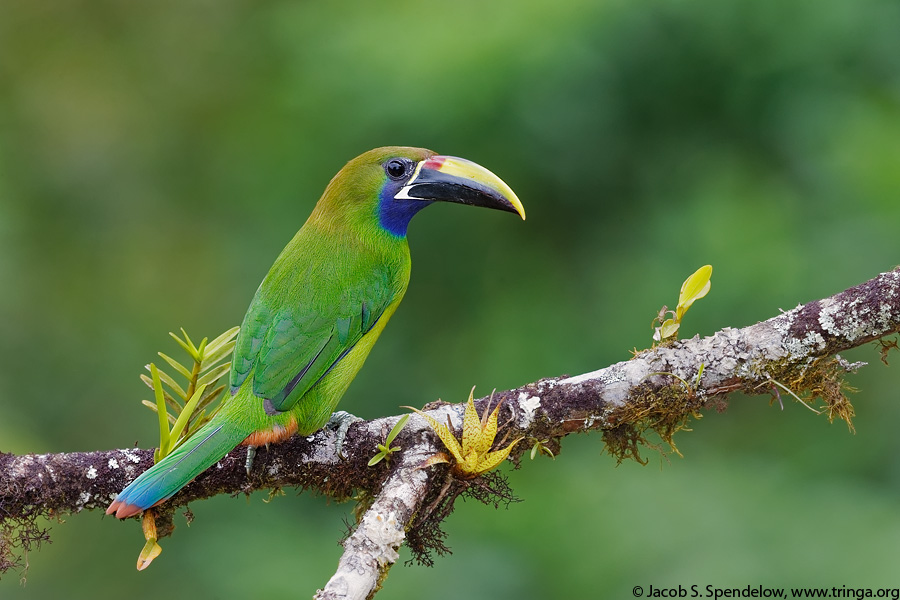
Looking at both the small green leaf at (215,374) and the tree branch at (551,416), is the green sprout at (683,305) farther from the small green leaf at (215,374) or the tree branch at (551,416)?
the small green leaf at (215,374)

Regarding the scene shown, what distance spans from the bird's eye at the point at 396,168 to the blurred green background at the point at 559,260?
146 cm

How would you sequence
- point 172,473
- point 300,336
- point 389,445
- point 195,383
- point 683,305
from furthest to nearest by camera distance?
point 195,383 → point 300,336 → point 683,305 → point 389,445 → point 172,473

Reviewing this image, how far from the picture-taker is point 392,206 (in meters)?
3.21

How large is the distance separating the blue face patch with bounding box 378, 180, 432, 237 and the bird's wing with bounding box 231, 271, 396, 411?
21cm

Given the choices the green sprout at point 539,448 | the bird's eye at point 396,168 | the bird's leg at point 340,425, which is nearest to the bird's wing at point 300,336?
the bird's leg at point 340,425

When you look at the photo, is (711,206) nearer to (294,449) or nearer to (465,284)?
(465,284)

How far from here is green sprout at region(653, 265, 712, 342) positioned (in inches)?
105

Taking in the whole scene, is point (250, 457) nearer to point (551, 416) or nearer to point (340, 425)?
point (340, 425)

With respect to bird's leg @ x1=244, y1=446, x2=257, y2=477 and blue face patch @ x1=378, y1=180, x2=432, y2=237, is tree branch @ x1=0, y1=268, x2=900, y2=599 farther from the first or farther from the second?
blue face patch @ x1=378, y1=180, x2=432, y2=237

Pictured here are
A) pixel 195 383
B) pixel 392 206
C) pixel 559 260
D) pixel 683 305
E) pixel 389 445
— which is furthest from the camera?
pixel 559 260

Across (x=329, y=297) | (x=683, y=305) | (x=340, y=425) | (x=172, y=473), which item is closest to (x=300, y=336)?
(x=329, y=297)

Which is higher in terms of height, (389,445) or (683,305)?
(683,305)

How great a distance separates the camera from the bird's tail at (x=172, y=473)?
244cm

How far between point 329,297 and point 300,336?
164 millimetres
